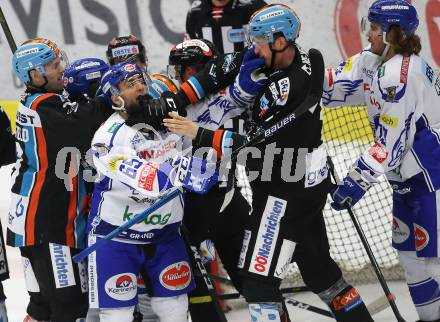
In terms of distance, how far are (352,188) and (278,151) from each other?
345mm

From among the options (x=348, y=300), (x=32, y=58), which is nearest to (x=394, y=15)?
(x=348, y=300)

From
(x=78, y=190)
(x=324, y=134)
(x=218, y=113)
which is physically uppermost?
(x=218, y=113)

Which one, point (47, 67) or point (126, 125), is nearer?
point (126, 125)

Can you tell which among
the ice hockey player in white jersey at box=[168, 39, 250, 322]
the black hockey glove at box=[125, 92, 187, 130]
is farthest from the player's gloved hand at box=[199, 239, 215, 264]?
the black hockey glove at box=[125, 92, 187, 130]

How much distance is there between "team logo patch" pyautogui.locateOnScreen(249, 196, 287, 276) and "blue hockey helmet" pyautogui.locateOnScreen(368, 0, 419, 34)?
73 cm

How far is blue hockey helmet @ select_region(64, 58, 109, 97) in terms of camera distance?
3.67 m

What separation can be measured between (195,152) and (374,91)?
68 cm

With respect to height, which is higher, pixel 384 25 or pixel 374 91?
pixel 384 25

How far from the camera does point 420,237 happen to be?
352 centimetres

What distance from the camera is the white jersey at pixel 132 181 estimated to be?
9.99ft

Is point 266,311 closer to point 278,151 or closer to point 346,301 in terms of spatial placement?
point 346,301

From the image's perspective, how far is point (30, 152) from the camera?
3475 millimetres

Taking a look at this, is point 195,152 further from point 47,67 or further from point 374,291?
point 374,291

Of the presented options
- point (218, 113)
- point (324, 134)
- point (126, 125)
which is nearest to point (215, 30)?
point (324, 134)
